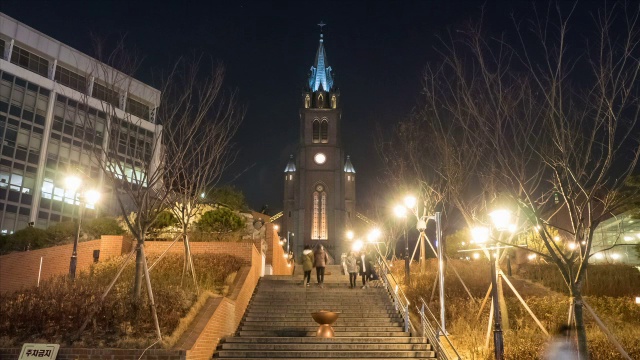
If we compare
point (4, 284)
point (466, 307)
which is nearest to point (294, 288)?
point (466, 307)

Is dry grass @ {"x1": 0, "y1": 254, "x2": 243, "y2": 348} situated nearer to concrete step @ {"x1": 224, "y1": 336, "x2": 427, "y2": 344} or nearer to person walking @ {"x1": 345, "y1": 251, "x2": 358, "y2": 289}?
concrete step @ {"x1": 224, "y1": 336, "x2": 427, "y2": 344}

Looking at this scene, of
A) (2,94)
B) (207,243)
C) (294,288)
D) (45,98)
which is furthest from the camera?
(45,98)

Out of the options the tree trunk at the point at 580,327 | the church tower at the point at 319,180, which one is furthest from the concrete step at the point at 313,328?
the church tower at the point at 319,180

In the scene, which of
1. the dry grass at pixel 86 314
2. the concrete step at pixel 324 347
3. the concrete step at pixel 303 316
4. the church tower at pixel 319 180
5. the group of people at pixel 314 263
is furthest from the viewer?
the church tower at pixel 319 180

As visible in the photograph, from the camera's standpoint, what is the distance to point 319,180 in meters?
70.6

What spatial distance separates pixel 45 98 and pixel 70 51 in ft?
15.9

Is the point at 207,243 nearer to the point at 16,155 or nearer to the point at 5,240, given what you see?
the point at 5,240

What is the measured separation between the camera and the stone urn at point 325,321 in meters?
14.7

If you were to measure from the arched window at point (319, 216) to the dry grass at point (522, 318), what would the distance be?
46.6 m

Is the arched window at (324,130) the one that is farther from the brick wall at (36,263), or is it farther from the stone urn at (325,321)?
the stone urn at (325,321)

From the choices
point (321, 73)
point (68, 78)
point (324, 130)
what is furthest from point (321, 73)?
point (68, 78)

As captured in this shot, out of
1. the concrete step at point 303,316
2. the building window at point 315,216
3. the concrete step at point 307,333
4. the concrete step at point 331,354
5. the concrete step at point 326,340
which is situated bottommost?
the concrete step at point 331,354

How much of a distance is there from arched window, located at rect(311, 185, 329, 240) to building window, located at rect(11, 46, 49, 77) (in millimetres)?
35035

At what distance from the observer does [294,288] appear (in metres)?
20.0
